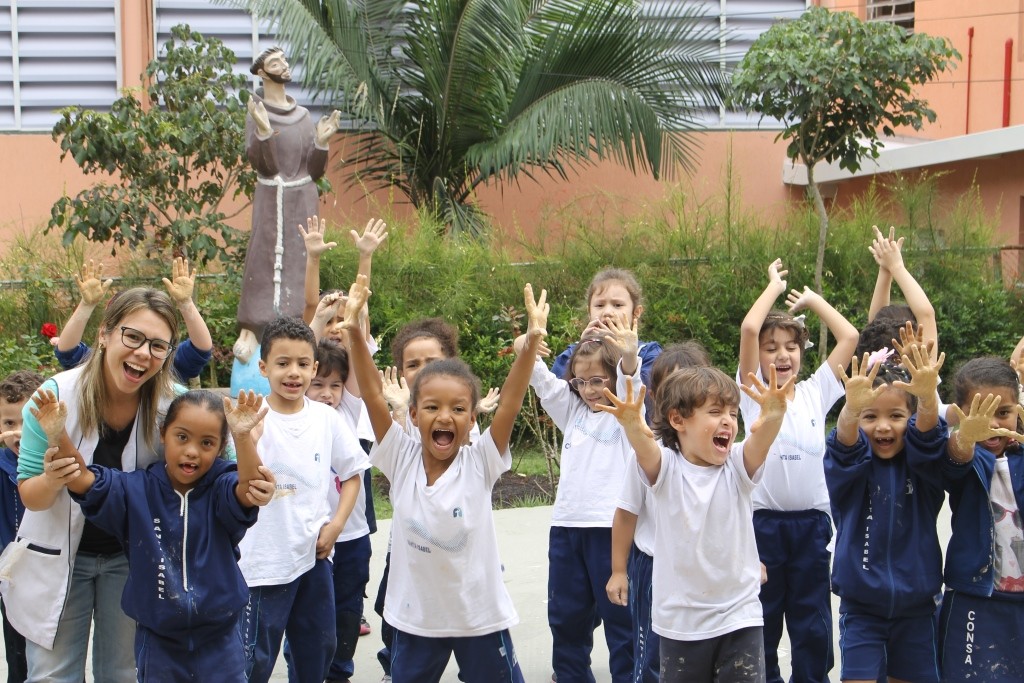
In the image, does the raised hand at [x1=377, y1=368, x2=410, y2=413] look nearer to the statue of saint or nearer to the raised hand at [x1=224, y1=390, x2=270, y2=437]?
the raised hand at [x1=224, y1=390, x2=270, y2=437]

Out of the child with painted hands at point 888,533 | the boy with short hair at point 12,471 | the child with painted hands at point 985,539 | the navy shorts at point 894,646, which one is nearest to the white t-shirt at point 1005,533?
the child with painted hands at point 985,539

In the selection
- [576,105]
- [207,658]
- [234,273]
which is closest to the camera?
[207,658]

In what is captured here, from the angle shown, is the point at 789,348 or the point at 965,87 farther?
the point at 965,87

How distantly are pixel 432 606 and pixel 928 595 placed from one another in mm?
1492

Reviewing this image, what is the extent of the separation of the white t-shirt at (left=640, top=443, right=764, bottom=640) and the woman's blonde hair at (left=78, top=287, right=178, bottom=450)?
1.44 meters

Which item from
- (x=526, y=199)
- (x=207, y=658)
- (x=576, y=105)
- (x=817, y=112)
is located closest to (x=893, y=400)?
(x=207, y=658)

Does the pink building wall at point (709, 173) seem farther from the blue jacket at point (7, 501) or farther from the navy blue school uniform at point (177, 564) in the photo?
the navy blue school uniform at point (177, 564)

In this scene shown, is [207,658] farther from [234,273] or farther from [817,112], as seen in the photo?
[817,112]

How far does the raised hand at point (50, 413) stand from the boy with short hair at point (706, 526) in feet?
4.67

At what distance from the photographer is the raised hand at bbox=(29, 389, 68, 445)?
2.85m

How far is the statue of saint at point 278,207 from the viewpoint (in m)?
6.75

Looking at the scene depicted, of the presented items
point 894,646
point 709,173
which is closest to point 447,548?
point 894,646

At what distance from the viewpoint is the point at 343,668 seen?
13.8 feet

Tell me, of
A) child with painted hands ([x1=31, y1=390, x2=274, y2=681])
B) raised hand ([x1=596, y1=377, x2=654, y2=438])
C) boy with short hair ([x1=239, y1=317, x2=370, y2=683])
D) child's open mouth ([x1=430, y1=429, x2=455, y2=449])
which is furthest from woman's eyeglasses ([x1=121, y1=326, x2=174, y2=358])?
raised hand ([x1=596, y1=377, x2=654, y2=438])
